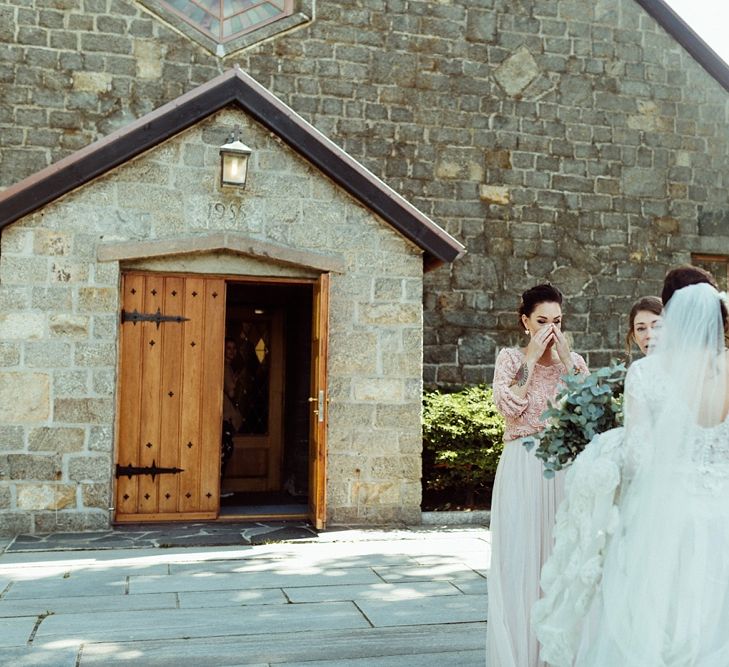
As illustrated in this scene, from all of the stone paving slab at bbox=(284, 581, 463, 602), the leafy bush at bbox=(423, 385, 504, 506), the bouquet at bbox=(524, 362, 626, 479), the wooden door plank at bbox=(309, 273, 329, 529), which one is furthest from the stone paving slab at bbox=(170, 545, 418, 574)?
the bouquet at bbox=(524, 362, 626, 479)

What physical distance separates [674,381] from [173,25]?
319 inches

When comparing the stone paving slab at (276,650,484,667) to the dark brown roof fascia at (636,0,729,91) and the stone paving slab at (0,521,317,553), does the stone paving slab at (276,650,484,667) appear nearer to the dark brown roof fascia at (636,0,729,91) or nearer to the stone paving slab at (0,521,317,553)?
the stone paving slab at (0,521,317,553)

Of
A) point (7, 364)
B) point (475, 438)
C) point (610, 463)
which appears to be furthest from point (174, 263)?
point (610, 463)

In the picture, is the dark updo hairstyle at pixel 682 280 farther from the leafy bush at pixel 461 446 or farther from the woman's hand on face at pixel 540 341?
the leafy bush at pixel 461 446

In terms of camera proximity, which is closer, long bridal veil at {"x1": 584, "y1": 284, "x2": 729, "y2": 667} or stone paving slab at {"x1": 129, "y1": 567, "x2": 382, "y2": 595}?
long bridal veil at {"x1": 584, "y1": 284, "x2": 729, "y2": 667}

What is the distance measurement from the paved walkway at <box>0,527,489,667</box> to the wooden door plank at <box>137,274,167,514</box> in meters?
0.95

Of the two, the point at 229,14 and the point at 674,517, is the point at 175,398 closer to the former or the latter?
the point at 229,14

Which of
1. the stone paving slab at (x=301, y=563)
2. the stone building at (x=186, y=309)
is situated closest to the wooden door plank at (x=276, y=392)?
the stone building at (x=186, y=309)

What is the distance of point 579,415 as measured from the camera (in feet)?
10.4

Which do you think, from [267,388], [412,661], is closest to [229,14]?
[267,388]

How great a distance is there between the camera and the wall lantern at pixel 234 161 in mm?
6832

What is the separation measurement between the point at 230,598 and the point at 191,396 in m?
2.66

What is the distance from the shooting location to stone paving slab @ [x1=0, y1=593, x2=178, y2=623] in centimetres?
452

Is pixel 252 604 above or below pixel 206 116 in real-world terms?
below
